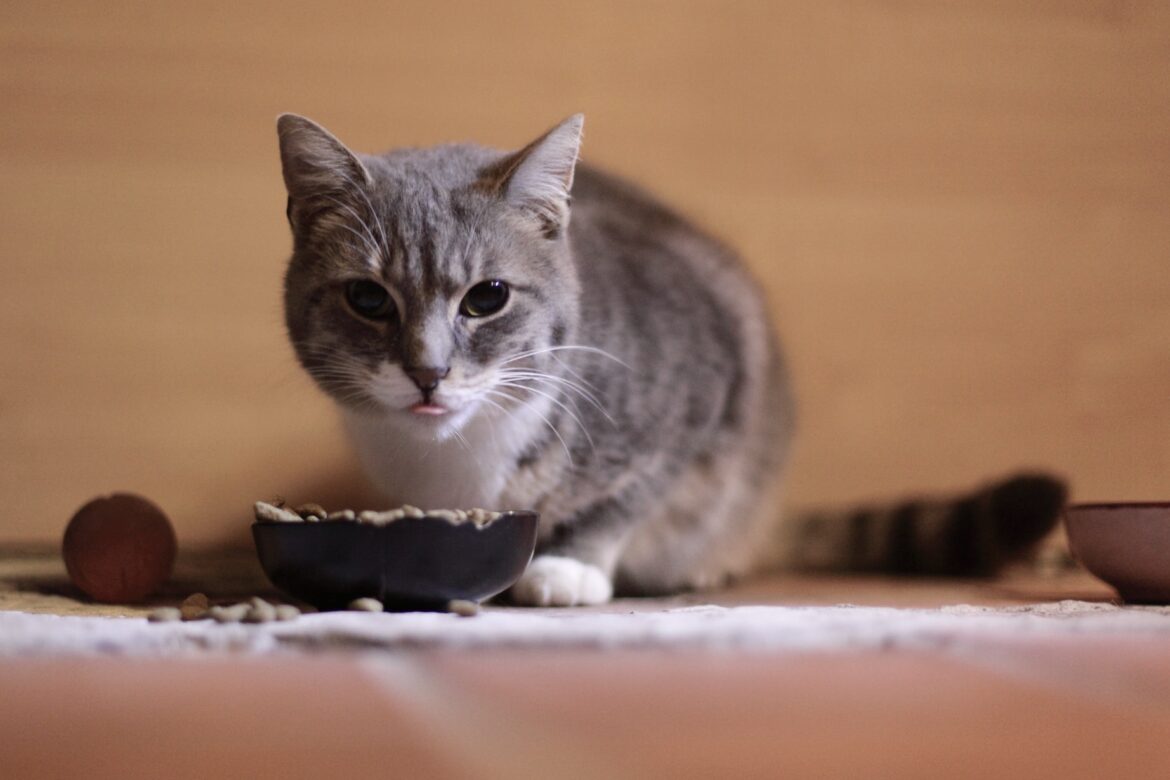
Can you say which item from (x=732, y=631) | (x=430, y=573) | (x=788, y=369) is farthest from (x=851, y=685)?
(x=788, y=369)

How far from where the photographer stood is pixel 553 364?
141 centimetres

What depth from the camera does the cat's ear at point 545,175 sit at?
1338mm

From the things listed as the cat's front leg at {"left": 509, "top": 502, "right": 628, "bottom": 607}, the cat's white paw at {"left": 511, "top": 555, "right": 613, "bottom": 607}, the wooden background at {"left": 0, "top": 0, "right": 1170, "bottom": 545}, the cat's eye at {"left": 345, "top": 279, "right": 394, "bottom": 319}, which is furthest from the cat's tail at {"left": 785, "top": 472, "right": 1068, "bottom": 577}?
the cat's eye at {"left": 345, "top": 279, "right": 394, "bottom": 319}

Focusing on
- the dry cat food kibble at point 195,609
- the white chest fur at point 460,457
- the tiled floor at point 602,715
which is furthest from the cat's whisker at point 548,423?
the tiled floor at point 602,715

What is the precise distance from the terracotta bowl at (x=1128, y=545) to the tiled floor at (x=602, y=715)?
0.59 metres

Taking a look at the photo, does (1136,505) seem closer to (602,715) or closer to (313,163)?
(602,715)

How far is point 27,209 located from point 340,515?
4.17ft

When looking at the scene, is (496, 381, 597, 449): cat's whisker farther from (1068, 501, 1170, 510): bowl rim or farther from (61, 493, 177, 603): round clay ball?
(1068, 501, 1170, 510): bowl rim

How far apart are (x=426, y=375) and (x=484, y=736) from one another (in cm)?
77

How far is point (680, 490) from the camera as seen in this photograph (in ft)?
5.46

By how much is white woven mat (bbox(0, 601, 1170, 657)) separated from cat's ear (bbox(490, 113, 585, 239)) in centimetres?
69

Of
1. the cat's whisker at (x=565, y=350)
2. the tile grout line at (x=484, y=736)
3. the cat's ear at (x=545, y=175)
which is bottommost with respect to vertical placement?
the tile grout line at (x=484, y=736)

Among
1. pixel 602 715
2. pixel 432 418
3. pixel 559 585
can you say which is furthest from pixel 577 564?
pixel 602 715

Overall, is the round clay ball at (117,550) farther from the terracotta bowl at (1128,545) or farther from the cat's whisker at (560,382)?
the terracotta bowl at (1128,545)
